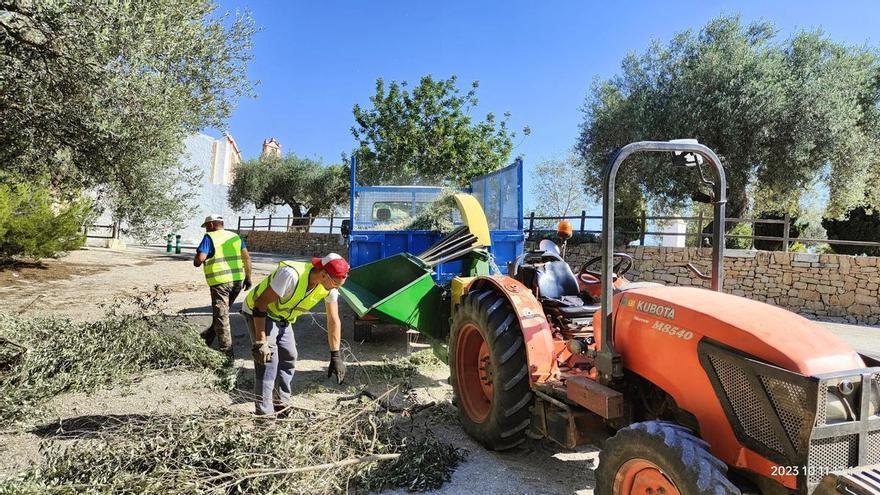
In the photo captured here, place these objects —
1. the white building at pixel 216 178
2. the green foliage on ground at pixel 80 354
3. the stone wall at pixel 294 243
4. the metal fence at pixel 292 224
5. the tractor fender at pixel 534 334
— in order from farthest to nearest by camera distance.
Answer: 1. the white building at pixel 216 178
2. the metal fence at pixel 292 224
3. the stone wall at pixel 294 243
4. the green foliage on ground at pixel 80 354
5. the tractor fender at pixel 534 334

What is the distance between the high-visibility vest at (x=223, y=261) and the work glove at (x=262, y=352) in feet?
8.53

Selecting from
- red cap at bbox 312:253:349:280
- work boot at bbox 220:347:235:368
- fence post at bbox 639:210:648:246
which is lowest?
work boot at bbox 220:347:235:368

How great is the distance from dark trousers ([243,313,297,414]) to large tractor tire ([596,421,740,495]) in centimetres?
233

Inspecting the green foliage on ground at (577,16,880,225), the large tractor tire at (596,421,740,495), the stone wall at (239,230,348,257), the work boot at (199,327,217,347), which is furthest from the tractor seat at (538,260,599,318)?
the stone wall at (239,230,348,257)

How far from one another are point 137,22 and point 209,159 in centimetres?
3548

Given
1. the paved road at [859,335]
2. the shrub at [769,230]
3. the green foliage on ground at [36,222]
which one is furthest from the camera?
the shrub at [769,230]

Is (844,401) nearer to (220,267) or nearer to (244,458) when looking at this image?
(244,458)

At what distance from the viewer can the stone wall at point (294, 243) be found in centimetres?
2434

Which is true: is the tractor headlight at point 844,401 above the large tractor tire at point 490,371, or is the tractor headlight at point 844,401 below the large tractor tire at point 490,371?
above

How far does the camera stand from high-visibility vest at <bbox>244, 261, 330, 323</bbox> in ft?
12.7

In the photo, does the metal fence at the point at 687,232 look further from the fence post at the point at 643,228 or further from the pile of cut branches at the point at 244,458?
the pile of cut branches at the point at 244,458

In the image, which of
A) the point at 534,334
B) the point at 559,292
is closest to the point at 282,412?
the point at 534,334

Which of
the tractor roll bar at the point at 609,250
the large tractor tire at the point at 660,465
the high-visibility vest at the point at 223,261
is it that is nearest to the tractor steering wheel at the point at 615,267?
the tractor roll bar at the point at 609,250

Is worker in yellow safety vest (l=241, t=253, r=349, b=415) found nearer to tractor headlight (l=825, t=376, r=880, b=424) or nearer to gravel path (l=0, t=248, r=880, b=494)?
gravel path (l=0, t=248, r=880, b=494)
